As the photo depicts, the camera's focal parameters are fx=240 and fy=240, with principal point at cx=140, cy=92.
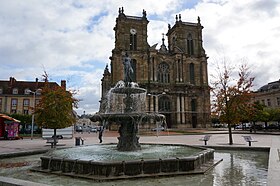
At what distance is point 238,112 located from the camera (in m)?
20.3

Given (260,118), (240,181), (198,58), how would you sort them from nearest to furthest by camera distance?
(240,181) → (260,118) → (198,58)

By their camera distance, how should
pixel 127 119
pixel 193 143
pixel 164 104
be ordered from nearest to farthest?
pixel 127 119
pixel 193 143
pixel 164 104

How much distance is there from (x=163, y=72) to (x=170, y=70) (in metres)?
2.06

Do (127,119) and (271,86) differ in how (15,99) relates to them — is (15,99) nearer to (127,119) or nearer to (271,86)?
(127,119)

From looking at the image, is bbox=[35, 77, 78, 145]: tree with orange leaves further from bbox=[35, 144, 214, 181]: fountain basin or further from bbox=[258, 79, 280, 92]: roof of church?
bbox=[258, 79, 280, 92]: roof of church

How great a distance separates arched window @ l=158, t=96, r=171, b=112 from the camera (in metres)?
60.6

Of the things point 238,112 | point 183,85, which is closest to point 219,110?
point 238,112

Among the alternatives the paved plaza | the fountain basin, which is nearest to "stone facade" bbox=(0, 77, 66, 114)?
the paved plaza

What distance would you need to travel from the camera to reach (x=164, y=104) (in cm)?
6103

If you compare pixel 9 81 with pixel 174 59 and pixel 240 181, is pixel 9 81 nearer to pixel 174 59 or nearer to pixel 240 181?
A: pixel 174 59

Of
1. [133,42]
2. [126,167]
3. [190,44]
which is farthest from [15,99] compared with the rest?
[126,167]

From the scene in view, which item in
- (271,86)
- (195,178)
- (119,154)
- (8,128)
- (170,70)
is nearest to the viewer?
(195,178)

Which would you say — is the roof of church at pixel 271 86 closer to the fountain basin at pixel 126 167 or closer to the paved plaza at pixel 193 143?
the paved plaza at pixel 193 143

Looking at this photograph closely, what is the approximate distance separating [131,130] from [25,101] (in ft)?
182
